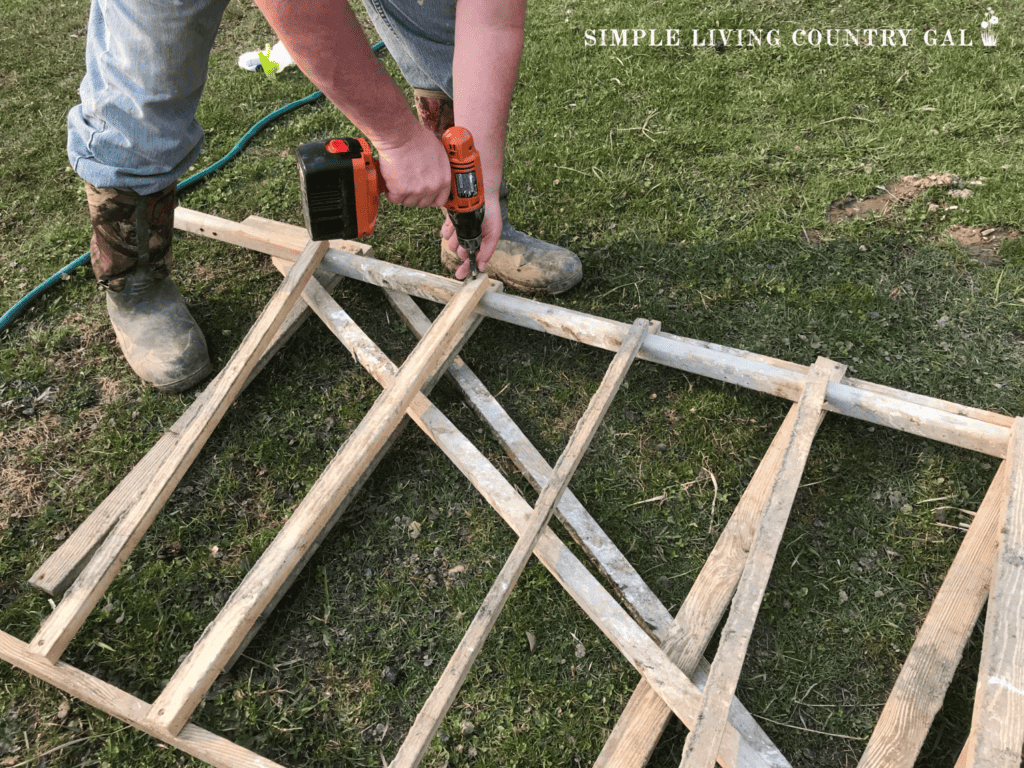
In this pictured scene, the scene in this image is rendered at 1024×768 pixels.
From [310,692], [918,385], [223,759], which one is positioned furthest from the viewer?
[918,385]

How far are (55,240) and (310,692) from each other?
259 cm

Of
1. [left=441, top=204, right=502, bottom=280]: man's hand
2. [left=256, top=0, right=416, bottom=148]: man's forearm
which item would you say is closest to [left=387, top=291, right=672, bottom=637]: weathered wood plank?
[left=441, top=204, right=502, bottom=280]: man's hand

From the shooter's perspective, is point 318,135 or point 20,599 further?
point 318,135

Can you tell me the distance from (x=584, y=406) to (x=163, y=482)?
139 cm

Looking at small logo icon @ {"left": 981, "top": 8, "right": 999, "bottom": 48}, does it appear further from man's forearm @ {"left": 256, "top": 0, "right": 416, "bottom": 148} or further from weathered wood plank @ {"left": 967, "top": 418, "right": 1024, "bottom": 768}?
man's forearm @ {"left": 256, "top": 0, "right": 416, "bottom": 148}

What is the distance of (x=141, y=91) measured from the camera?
2088 millimetres

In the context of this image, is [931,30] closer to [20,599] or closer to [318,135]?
[318,135]

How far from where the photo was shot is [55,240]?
10.7ft

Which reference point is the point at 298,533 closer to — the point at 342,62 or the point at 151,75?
the point at 342,62

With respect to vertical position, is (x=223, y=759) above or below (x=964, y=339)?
below

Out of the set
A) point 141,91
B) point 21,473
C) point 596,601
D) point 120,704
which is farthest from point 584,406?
point 21,473

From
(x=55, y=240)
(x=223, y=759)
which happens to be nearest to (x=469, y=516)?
(x=223, y=759)

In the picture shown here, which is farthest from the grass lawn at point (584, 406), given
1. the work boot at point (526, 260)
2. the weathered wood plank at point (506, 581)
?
the weathered wood plank at point (506, 581)

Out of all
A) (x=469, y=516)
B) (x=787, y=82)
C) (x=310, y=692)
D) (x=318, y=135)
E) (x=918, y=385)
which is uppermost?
(x=787, y=82)
